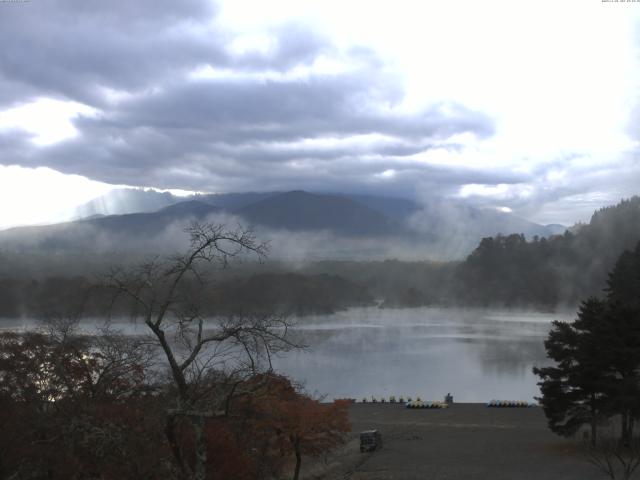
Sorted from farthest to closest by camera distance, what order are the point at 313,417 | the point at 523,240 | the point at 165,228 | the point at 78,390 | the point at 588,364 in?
the point at 165,228
the point at 523,240
the point at 588,364
the point at 313,417
the point at 78,390

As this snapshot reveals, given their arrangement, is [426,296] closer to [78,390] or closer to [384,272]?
[384,272]

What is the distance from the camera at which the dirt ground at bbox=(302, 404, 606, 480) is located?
14.8m

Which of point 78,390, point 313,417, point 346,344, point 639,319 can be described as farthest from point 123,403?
point 346,344

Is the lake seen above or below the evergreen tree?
below

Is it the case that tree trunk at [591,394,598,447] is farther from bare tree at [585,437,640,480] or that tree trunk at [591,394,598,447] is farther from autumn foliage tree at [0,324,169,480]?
autumn foliage tree at [0,324,169,480]

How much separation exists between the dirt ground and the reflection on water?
481cm

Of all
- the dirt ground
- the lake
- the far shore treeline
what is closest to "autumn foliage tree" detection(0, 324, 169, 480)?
the dirt ground

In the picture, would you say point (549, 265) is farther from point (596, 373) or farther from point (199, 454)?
point (199, 454)

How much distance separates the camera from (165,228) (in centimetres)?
16425

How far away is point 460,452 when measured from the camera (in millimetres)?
17453

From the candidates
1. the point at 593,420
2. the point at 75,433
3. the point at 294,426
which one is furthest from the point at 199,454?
the point at 593,420

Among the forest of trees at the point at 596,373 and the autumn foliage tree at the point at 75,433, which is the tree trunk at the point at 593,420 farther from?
the autumn foliage tree at the point at 75,433

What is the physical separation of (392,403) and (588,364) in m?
13.9

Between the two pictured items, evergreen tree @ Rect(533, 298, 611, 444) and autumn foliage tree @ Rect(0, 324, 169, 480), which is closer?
autumn foliage tree @ Rect(0, 324, 169, 480)
